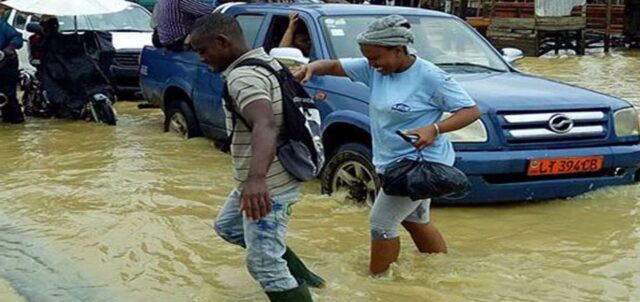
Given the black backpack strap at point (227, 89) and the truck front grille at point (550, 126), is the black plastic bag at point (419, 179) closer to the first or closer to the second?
the black backpack strap at point (227, 89)

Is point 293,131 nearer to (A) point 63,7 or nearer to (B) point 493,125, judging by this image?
(B) point 493,125

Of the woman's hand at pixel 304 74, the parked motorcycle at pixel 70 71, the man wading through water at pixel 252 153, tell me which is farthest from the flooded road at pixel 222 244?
the parked motorcycle at pixel 70 71

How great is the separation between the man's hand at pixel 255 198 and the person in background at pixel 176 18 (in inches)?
243

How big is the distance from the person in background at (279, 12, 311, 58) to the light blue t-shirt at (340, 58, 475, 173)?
118 inches

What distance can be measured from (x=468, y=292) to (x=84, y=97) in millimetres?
8140

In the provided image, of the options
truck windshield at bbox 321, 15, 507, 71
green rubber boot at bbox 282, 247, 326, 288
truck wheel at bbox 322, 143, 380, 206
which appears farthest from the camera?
truck windshield at bbox 321, 15, 507, 71

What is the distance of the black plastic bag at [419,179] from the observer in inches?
188

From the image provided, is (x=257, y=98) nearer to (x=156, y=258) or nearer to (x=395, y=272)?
(x=395, y=272)

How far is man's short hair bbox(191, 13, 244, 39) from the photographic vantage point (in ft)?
13.6

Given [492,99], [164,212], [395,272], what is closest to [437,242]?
[395,272]

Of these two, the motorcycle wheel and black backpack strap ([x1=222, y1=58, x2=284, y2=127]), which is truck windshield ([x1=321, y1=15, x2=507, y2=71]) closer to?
black backpack strap ([x1=222, y1=58, x2=284, y2=127])

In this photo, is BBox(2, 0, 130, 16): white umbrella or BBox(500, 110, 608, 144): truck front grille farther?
BBox(2, 0, 130, 16): white umbrella

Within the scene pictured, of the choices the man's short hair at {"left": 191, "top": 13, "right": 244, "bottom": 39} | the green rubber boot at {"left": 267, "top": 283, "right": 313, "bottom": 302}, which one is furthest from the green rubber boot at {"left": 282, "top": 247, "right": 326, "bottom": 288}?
the man's short hair at {"left": 191, "top": 13, "right": 244, "bottom": 39}

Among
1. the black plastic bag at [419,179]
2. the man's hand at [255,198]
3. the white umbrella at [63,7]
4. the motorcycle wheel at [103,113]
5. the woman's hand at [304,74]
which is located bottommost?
the motorcycle wheel at [103,113]
